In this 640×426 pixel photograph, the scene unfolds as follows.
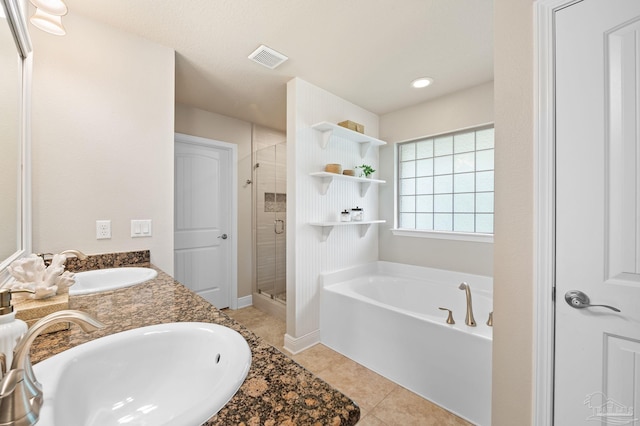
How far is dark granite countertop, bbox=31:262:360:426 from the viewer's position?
47 centimetres

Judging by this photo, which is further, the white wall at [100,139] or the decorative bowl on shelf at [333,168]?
the decorative bowl on shelf at [333,168]

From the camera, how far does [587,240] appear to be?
3.23ft

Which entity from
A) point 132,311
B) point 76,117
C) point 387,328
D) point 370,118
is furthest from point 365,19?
point 387,328

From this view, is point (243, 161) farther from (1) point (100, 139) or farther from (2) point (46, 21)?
(2) point (46, 21)

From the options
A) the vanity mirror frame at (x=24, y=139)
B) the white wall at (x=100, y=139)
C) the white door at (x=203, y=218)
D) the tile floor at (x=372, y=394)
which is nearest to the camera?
the vanity mirror frame at (x=24, y=139)

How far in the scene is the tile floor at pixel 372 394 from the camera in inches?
62.8

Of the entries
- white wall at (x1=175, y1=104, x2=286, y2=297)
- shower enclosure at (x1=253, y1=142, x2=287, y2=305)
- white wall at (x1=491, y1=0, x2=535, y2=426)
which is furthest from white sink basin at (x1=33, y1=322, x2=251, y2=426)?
white wall at (x1=175, y1=104, x2=286, y2=297)

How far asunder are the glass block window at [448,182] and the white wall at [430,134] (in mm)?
114

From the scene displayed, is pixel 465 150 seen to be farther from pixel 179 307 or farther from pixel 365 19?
pixel 179 307

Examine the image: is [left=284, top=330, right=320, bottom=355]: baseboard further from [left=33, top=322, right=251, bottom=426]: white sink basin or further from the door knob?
the door knob

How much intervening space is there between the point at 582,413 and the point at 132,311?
67.9 inches

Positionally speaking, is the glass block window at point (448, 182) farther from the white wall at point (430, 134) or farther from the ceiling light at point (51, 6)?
the ceiling light at point (51, 6)

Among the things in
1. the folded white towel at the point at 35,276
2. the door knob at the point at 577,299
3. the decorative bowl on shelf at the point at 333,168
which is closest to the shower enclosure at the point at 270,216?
the decorative bowl on shelf at the point at 333,168

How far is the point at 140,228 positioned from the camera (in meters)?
1.77
